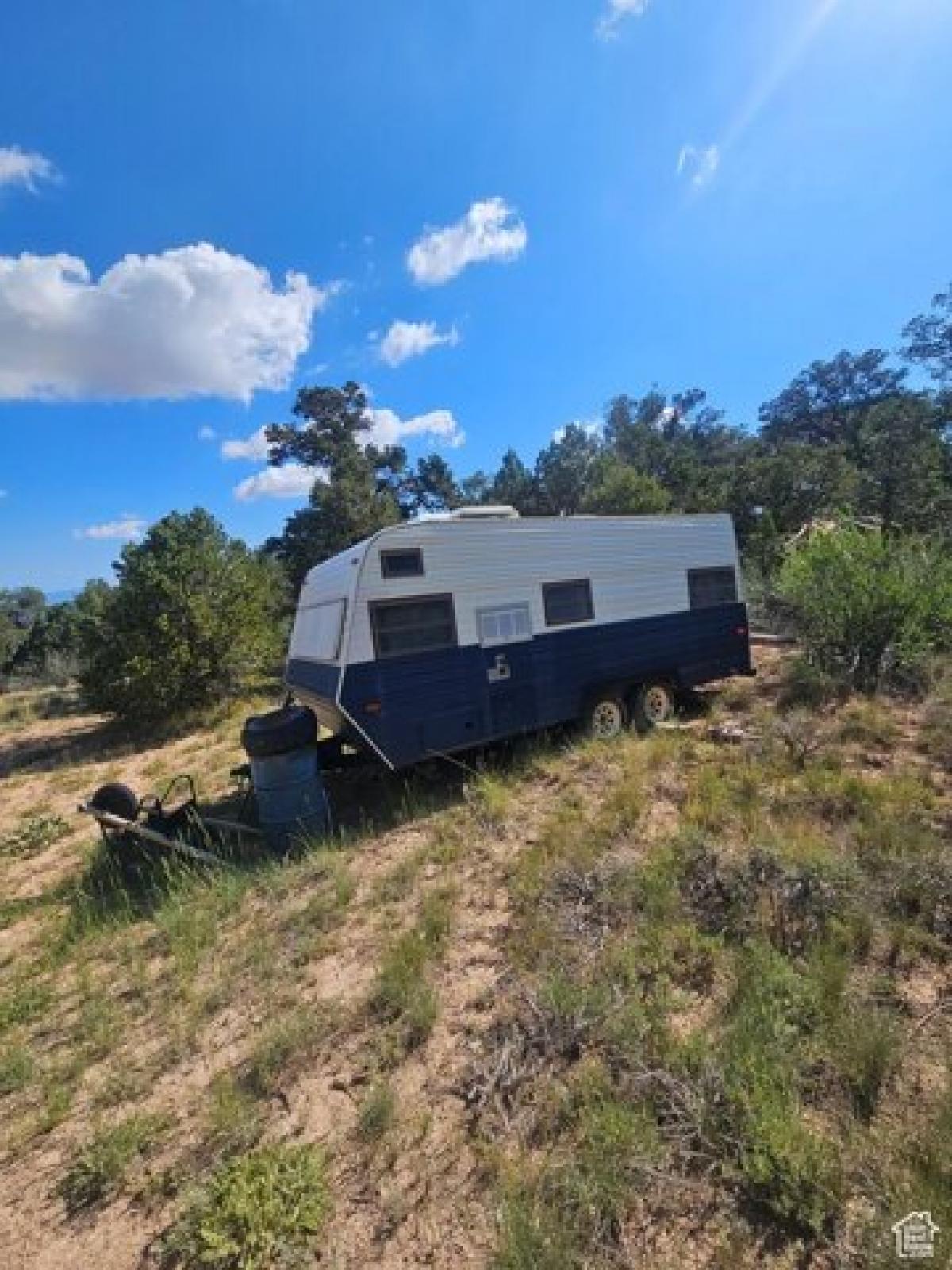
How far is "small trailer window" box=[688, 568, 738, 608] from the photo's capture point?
9133mm

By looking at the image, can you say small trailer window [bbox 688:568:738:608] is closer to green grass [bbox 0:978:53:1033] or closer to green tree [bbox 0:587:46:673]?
green grass [bbox 0:978:53:1033]

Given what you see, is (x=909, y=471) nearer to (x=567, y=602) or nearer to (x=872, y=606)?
(x=872, y=606)

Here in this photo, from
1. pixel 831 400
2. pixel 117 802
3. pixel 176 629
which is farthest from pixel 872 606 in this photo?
pixel 831 400

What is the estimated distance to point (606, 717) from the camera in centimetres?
827

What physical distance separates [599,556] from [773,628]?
855 centimetres

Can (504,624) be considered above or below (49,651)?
below

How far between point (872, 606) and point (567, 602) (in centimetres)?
455

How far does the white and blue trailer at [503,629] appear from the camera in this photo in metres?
6.55

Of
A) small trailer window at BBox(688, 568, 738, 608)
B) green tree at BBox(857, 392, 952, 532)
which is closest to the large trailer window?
small trailer window at BBox(688, 568, 738, 608)

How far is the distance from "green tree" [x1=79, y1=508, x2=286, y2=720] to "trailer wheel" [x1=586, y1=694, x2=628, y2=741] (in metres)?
9.24

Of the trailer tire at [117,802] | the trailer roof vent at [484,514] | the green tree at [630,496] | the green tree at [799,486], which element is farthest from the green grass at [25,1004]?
the green tree at [799,486]

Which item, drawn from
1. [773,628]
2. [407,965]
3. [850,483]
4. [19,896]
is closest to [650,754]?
Result: [407,965]

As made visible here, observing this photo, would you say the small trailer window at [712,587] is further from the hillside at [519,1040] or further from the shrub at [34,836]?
the shrub at [34,836]

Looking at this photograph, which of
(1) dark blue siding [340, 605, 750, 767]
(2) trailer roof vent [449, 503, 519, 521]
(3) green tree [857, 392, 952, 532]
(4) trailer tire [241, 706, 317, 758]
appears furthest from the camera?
(3) green tree [857, 392, 952, 532]
